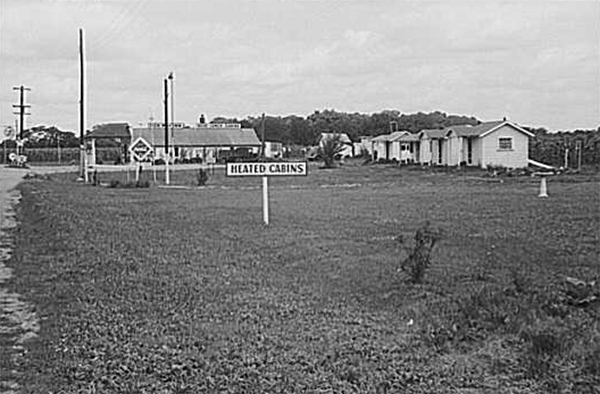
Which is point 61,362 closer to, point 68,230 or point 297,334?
point 297,334

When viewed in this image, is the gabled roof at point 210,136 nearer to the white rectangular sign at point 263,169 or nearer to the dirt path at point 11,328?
the white rectangular sign at point 263,169

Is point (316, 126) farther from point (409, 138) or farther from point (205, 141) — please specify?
point (409, 138)

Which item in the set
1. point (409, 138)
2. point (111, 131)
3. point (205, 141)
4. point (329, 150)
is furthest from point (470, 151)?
point (111, 131)

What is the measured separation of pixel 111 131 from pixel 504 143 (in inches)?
3001

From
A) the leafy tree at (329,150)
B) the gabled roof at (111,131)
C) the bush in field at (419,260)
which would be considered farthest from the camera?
the gabled roof at (111,131)

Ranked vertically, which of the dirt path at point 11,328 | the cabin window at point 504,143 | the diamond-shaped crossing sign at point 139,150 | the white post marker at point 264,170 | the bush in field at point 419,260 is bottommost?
the dirt path at point 11,328

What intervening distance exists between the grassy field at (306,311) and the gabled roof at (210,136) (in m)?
91.6

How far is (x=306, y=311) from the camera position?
8656 mm

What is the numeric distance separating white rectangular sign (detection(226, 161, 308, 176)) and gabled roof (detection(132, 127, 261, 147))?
86.9 metres

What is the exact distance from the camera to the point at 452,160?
71.2 m

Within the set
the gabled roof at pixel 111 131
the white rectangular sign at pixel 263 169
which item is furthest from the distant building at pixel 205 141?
the white rectangular sign at pixel 263 169

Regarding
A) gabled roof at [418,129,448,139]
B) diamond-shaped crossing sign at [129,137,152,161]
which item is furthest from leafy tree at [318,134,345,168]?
diamond-shaped crossing sign at [129,137,152,161]

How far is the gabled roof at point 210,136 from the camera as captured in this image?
109062mm

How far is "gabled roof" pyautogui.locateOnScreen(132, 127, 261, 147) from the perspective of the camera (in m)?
109
